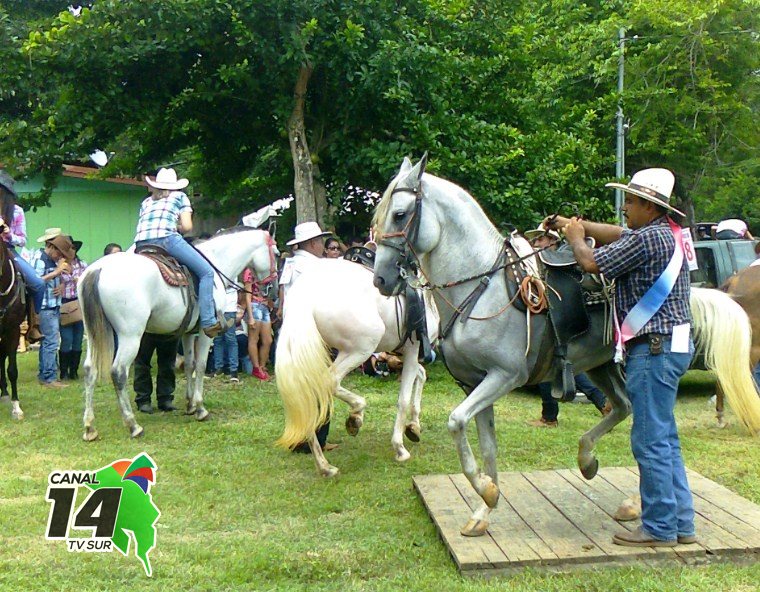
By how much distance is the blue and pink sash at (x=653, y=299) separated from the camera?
4512 mm

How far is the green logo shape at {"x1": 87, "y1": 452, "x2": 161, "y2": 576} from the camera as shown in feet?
13.9

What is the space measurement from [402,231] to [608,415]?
2.04 metres

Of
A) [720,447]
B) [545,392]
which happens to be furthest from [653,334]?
[545,392]

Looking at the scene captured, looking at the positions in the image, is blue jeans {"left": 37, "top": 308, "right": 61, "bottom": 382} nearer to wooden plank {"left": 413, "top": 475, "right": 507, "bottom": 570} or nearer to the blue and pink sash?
wooden plank {"left": 413, "top": 475, "right": 507, "bottom": 570}

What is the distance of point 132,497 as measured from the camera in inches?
168

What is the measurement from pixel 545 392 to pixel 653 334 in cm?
446

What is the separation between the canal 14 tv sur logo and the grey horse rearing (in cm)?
179

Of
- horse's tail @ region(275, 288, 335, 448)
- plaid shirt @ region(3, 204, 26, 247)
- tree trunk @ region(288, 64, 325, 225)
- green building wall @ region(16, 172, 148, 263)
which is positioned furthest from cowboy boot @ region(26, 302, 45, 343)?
green building wall @ region(16, 172, 148, 263)

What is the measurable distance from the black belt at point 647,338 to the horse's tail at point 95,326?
5679mm

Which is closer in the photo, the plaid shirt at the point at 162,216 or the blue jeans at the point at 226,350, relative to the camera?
the plaid shirt at the point at 162,216

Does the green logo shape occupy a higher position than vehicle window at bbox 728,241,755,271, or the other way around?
vehicle window at bbox 728,241,755,271

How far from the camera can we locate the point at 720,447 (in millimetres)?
7664

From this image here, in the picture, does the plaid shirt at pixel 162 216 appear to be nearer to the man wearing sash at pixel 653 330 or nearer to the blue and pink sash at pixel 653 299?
the man wearing sash at pixel 653 330

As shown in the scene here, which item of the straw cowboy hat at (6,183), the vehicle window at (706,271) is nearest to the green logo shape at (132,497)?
the straw cowboy hat at (6,183)
